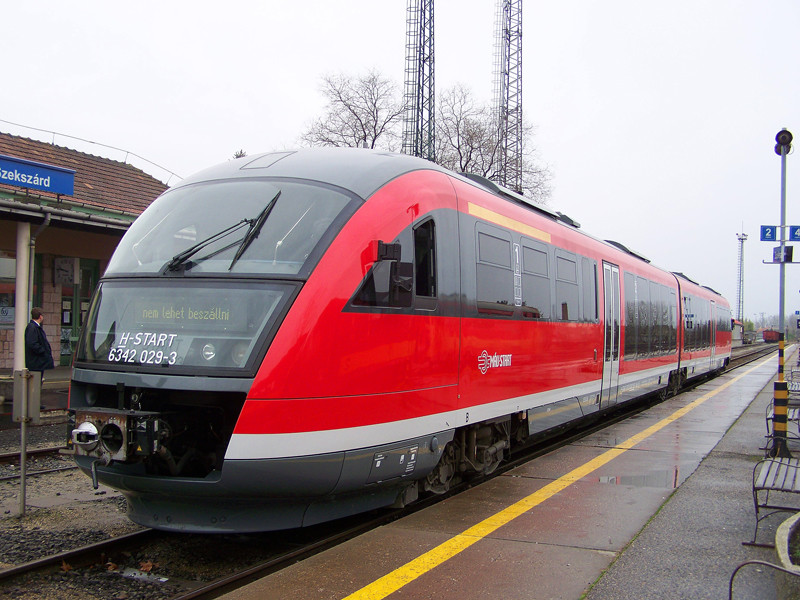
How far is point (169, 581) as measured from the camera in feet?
16.6

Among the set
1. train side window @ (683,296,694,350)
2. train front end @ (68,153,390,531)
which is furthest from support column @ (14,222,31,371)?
train side window @ (683,296,694,350)

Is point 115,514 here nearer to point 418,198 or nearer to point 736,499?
point 418,198

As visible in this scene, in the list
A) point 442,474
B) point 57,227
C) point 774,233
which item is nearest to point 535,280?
point 442,474

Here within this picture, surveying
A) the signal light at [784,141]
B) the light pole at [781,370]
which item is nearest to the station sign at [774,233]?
the light pole at [781,370]

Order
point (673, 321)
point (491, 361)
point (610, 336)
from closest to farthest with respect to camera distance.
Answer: point (491, 361), point (610, 336), point (673, 321)

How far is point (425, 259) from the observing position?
19.8ft

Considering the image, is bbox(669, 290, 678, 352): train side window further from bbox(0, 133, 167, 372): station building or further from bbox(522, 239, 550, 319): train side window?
bbox(0, 133, 167, 372): station building

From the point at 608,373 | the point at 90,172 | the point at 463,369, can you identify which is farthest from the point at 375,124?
the point at 463,369

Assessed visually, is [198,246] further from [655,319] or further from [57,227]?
[655,319]

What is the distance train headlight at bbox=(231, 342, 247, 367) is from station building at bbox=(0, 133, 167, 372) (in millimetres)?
9707

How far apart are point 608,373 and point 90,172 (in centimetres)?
1443

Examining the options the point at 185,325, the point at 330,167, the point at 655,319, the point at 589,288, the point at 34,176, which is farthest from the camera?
the point at 655,319

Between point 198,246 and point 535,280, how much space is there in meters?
4.37

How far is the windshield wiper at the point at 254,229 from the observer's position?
208 inches
